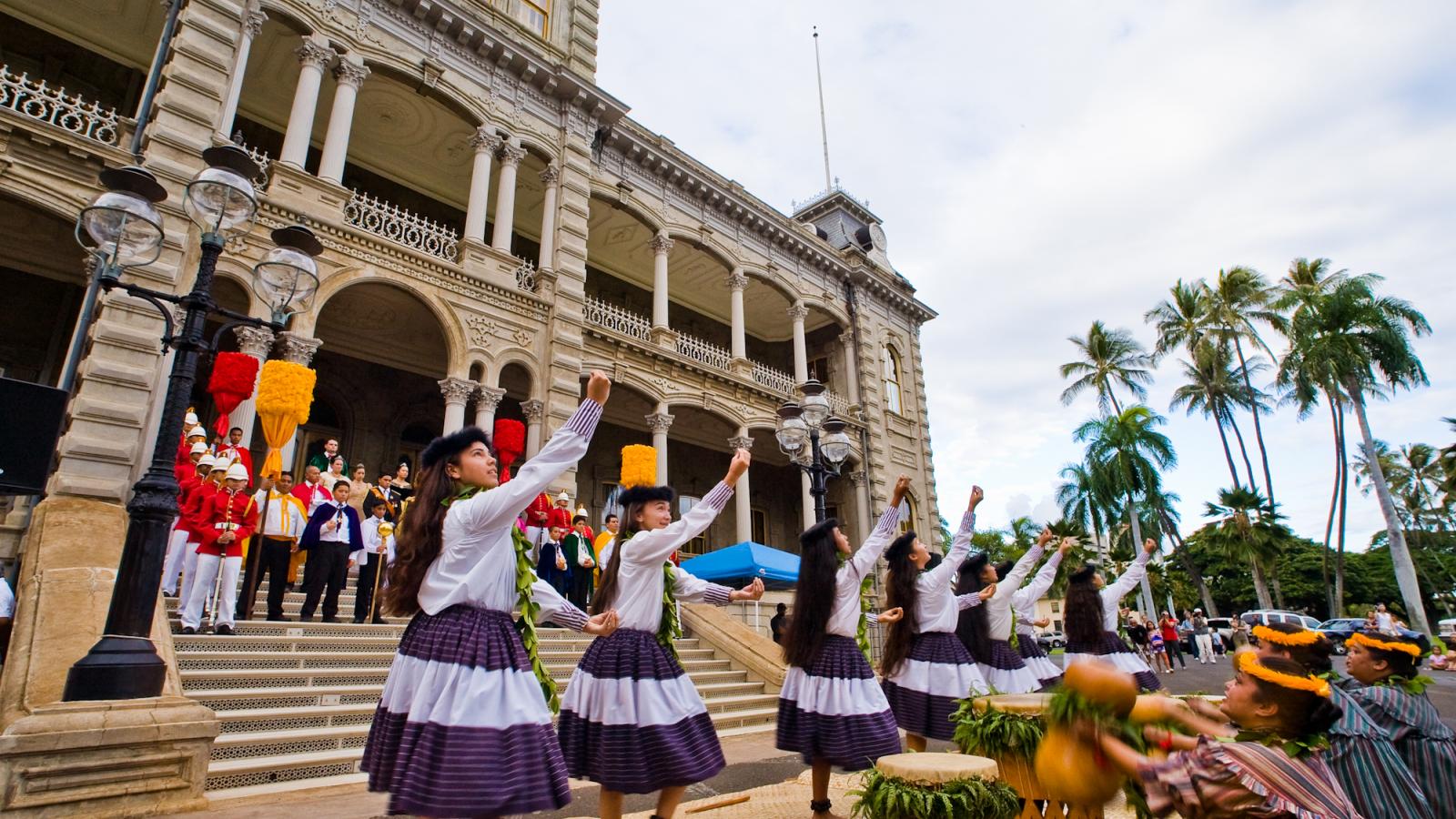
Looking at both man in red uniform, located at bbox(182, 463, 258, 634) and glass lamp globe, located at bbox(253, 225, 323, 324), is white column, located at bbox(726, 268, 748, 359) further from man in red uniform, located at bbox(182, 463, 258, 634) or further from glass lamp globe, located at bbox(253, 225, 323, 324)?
glass lamp globe, located at bbox(253, 225, 323, 324)

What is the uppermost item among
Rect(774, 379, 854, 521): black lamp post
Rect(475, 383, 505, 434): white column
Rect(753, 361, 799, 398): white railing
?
Rect(753, 361, 799, 398): white railing

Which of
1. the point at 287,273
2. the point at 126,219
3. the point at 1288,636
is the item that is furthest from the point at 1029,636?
the point at 126,219

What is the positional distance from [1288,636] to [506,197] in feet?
49.4

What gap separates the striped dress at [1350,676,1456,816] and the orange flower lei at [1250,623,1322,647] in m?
0.56

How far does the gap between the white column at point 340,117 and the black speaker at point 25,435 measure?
9.13 metres

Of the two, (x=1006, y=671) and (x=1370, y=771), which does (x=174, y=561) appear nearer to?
(x=1006, y=671)

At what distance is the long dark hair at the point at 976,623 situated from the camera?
22.1 feet

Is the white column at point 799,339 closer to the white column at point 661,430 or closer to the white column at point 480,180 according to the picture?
the white column at point 661,430

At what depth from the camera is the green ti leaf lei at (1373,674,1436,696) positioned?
3.33m

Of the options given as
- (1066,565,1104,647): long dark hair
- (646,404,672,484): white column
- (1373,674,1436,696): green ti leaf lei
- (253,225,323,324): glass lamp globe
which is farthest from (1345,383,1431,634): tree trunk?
(253,225,323,324): glass lamp globe

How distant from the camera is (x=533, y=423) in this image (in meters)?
13.8

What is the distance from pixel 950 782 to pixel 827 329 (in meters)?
21.9

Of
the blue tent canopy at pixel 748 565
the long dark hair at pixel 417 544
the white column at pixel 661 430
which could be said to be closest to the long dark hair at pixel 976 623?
the long dark hair at pixel 417 544

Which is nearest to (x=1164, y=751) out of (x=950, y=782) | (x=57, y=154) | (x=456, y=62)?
(x=950, y=782)
